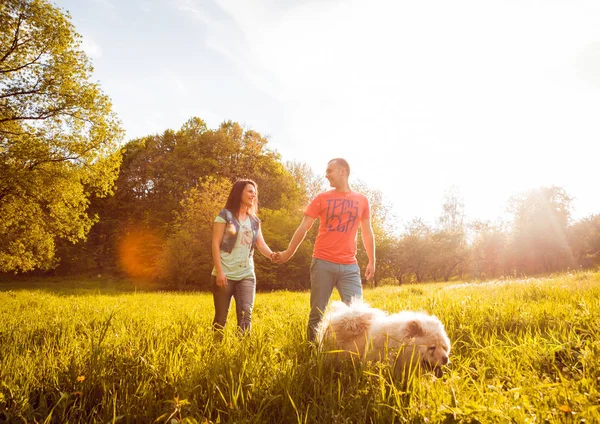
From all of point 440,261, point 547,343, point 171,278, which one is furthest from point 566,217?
point 547,343

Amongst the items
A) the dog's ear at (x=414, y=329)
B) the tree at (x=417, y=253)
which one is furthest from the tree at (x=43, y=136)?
the tree at (x=417, y=253)

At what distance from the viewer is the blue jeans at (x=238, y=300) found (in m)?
5.05

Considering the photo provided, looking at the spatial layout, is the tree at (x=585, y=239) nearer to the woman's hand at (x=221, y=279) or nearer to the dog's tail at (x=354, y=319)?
the dog's tail at (x=354, y=319)

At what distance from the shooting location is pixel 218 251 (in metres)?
5.15

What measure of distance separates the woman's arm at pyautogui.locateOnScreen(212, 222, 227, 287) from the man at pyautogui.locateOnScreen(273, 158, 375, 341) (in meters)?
1.10

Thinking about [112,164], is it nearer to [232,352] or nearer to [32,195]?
[32,195]

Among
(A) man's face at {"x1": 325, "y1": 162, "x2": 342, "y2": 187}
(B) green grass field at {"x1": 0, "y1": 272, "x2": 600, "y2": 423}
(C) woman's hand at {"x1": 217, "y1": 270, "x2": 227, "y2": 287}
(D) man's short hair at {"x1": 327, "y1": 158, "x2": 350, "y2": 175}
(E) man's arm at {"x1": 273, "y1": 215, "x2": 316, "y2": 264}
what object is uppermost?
(D) man's short hair at {"x1": 327, "y1": 158, "x2": 350, "y2": 175}

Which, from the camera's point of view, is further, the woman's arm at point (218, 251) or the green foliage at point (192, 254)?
the green foliage at point (192, 254)

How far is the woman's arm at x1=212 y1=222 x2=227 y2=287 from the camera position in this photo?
5.02 m

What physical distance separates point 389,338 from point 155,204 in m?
38.6

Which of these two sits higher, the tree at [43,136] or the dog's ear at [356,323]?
the tree at [43,136]

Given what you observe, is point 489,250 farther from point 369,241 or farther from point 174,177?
point 369,241

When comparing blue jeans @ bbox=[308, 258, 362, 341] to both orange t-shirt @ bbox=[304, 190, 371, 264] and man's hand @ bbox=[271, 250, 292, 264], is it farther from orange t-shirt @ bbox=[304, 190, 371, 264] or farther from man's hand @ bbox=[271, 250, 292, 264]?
man's hand @ bbox=[271, 250, 292, 264]

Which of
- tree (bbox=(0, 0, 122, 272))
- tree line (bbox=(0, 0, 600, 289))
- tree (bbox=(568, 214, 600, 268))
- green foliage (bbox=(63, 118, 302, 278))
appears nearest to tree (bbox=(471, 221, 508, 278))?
tree line (bbox=(0, 0, 600, 289))
